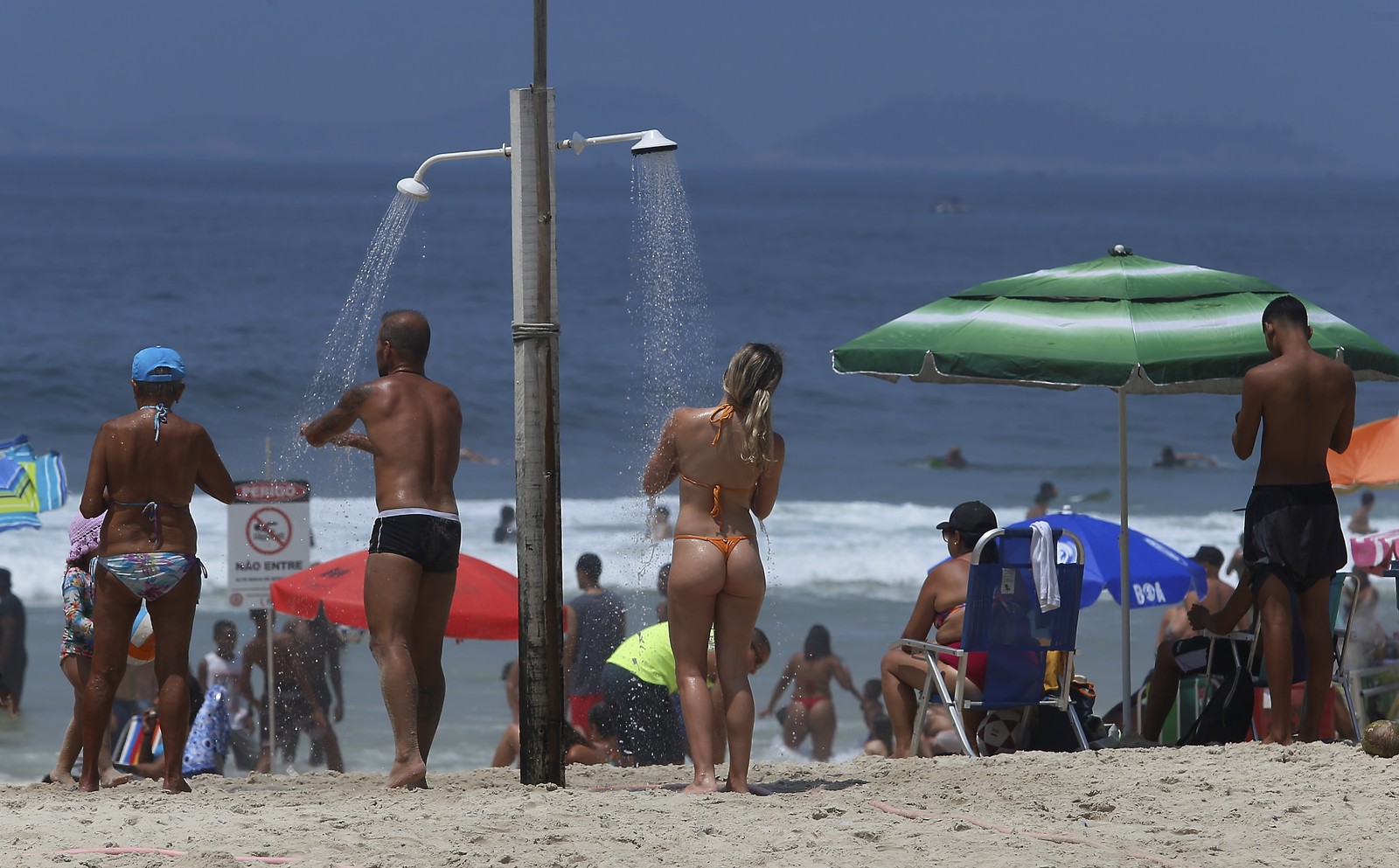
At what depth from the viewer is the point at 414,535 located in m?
5.06

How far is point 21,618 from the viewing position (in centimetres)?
1134

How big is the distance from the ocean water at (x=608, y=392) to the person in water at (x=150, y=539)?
6.64ft

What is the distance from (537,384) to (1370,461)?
17.4 feet

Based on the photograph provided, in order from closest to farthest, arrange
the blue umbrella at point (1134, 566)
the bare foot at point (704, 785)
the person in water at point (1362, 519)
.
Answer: the bare foot at point (704, 785) < the blue umbrella at point (1134, 566) < the person in water at point (1362, 519)

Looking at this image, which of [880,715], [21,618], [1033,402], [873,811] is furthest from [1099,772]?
[1033,402]

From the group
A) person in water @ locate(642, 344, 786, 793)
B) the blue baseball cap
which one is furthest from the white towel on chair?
the blue baseball cap

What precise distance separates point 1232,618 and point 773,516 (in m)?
14.9

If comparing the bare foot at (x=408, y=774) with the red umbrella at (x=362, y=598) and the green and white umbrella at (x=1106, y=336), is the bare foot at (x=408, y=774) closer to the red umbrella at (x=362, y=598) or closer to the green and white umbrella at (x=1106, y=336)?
the red umbrella at (x=362, y=598)

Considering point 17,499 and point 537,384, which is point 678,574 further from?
point 17,499

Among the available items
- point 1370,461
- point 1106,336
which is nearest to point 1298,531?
point 1106,336

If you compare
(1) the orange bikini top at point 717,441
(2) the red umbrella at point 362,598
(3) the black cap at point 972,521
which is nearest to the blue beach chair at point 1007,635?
(3) the black cap at point 972,521

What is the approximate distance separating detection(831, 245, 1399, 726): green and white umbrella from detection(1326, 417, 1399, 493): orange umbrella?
5.74 feet

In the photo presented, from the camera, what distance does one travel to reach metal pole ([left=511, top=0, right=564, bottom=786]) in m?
4.90

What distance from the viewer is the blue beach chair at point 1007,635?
5879mm
